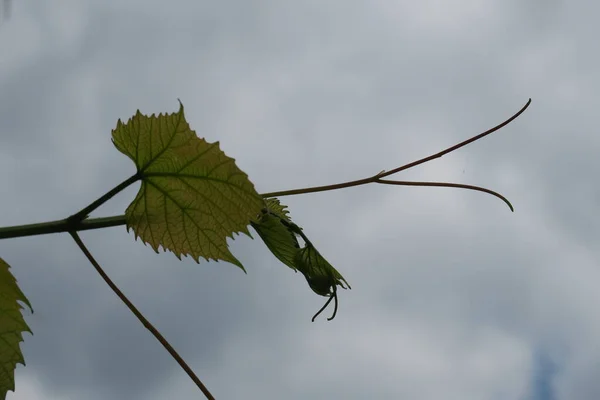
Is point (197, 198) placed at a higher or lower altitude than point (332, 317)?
higher

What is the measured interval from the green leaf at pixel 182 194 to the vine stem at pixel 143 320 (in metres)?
0.03

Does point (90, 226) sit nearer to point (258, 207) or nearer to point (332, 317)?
point (258, 207)

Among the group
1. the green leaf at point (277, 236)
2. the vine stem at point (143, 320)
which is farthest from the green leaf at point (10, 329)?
the green leaf at point (277, 236)

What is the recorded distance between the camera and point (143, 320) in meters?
0.43

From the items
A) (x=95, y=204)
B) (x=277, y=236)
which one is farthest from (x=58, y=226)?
(x=277, y=236)

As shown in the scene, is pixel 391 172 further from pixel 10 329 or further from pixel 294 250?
pixel 10 329

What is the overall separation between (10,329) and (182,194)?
6.3 inches

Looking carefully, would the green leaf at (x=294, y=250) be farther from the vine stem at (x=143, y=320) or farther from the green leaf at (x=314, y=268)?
the vine stem at (x=143, y=320)

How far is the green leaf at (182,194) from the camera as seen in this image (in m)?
0.45

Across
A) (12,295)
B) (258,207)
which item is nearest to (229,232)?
(258,207)

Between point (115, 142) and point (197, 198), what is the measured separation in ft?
0.29

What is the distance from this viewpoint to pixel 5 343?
0.47m

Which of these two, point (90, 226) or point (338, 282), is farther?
point (338, 282)

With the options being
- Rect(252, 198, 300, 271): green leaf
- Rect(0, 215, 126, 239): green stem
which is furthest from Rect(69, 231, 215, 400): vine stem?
Rect(252, 198, 300, 271): green leaf
